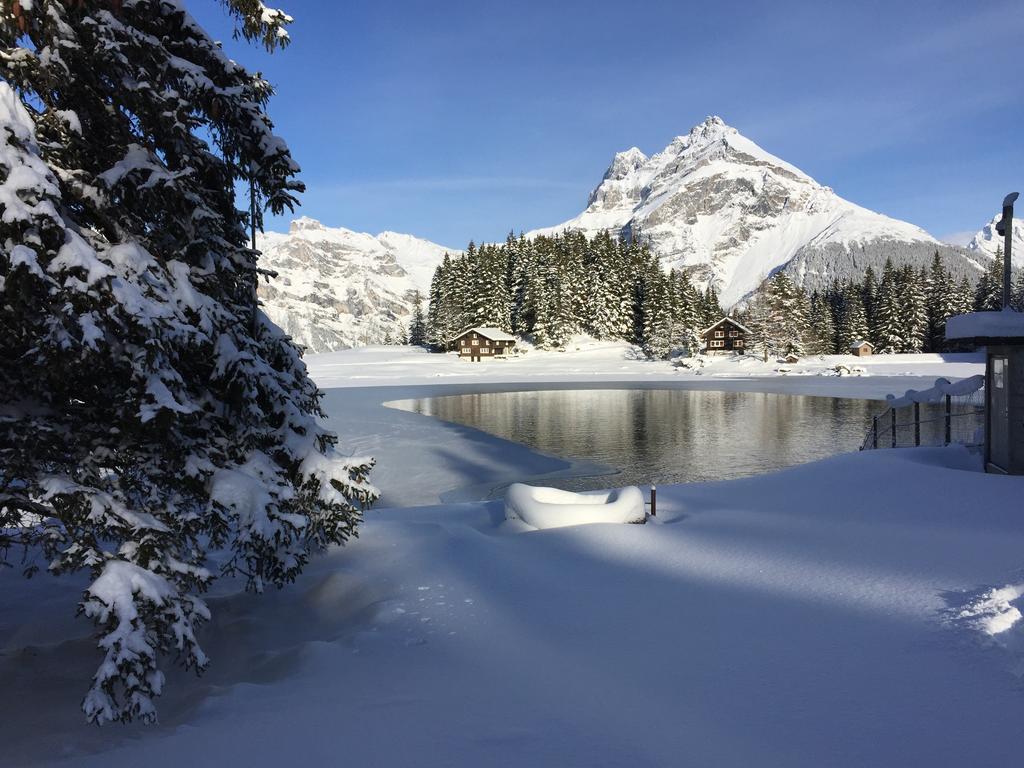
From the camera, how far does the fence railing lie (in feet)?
53.3

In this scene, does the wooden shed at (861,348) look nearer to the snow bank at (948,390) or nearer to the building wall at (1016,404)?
the snow bank at (948,390)

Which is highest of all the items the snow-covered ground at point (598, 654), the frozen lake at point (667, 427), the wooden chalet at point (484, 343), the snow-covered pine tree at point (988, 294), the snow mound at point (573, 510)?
the snow-covered pine tree at point (988, 294)

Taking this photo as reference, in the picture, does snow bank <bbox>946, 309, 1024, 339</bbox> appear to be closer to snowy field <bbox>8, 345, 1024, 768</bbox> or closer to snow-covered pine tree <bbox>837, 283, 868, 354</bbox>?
snowy field <bbox>8, 345, 1024, 768</bbox>

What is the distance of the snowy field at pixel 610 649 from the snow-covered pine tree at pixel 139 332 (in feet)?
2.63

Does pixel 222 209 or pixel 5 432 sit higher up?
pixel 222 209

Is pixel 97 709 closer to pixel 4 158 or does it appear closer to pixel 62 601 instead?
pixel 4 158

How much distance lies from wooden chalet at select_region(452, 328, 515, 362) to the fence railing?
52.8 meters

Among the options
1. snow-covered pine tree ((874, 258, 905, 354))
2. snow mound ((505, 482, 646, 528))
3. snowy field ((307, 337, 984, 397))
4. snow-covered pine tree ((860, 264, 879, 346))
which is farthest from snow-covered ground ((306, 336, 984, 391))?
snow mound ((505, 482, 646, 528))

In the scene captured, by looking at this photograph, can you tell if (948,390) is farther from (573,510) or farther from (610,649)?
(610,649)

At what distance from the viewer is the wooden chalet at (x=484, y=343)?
3219 inches

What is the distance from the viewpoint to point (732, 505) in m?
11.8

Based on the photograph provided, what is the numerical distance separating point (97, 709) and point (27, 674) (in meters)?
3.04

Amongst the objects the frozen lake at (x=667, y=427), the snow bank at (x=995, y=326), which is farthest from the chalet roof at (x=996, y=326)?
the frozen lake at (x=667, y=427)

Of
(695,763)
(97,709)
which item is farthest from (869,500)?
(97,709)
